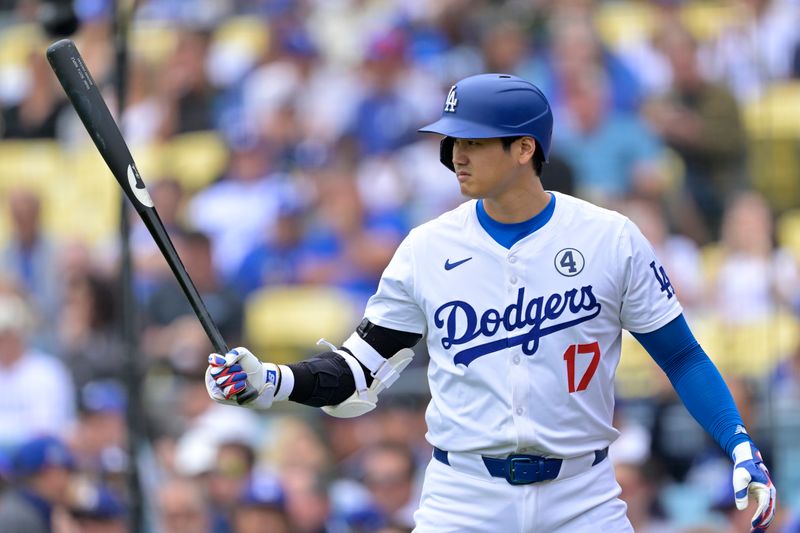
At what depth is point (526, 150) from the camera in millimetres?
4070

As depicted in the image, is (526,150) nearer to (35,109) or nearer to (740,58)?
(740,58)

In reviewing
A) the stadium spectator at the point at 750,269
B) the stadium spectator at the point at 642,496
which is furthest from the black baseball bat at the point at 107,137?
the stadium spectator at the point at 750,269

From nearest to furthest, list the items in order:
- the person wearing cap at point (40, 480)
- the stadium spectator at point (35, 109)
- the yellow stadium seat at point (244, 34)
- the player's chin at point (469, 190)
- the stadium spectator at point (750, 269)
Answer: the player's chin at point (469, 190)
the person wearing cap at point (40, 480)
the stadium spectator at point (750, 269)
the stadium spectator at point (35, 109)
the yellow stadium seat at point (244, 34)

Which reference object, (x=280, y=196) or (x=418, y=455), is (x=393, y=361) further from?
(x=280, y=196)

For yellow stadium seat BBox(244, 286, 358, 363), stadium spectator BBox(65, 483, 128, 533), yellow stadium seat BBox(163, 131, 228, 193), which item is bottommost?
stadium spectator BBox(65, 483, 128, 533)

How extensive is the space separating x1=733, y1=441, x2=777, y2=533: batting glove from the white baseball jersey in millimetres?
397

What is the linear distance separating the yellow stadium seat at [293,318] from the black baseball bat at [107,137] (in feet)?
13.1

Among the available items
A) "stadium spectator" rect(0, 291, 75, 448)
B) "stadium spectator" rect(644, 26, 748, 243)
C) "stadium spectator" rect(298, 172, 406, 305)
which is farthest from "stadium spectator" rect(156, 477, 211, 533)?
"stadium spectator" rect(644, 26, 748, 243)

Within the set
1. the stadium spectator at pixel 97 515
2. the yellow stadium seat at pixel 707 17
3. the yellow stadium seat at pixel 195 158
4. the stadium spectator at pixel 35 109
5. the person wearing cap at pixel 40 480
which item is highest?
the yellow stadium seat at pixel 707 17

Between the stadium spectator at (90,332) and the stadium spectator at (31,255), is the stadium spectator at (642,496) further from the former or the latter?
the stadium spectator at (31,255)

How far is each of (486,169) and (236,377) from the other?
942mm

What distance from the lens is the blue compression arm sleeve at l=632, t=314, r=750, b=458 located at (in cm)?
397

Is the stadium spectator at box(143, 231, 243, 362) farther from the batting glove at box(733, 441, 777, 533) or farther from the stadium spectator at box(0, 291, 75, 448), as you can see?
the batting glove at box(733, 441, 777, 533)

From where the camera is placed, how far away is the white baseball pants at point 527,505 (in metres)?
3.89
